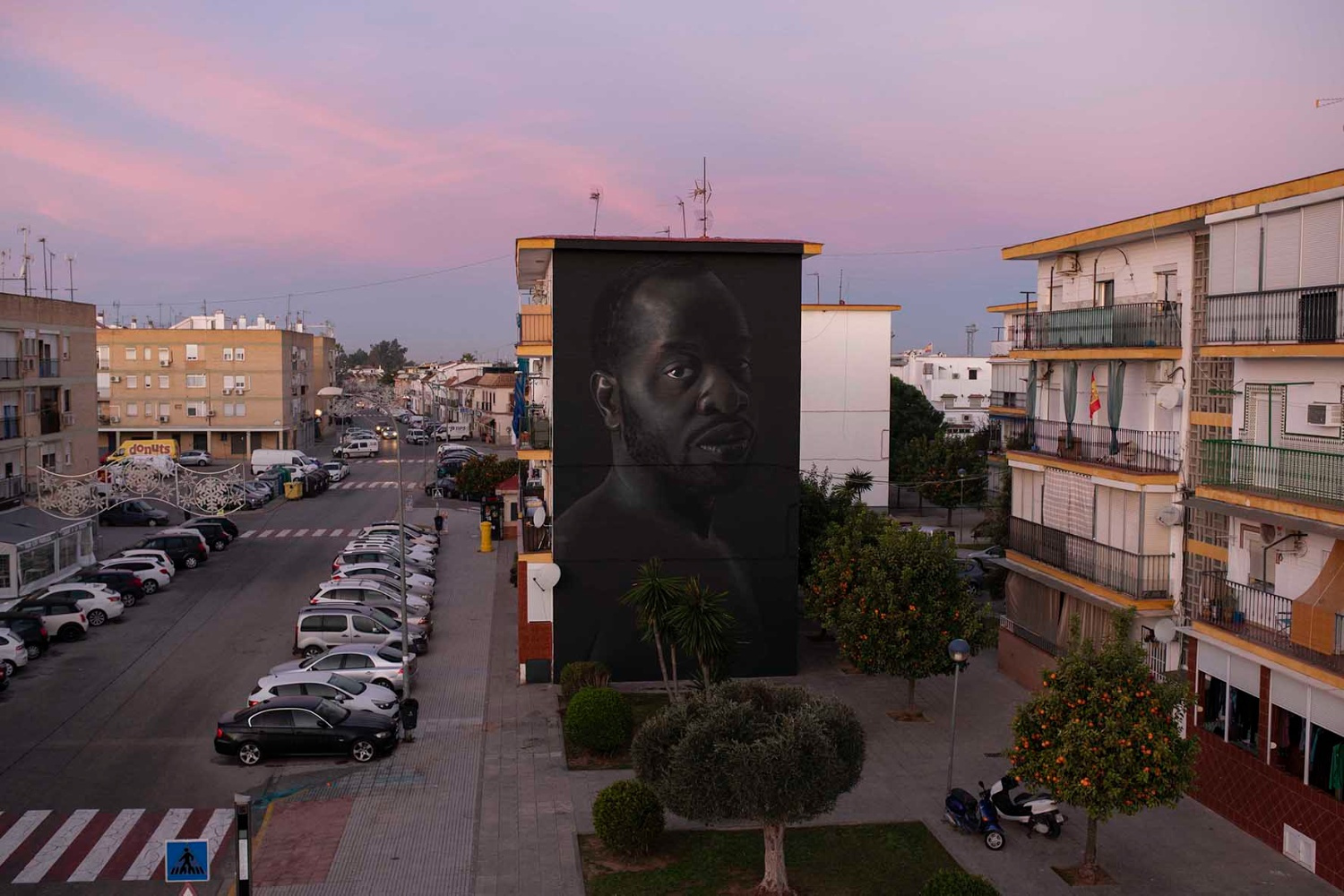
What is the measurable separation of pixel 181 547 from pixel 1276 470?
38701 millimetres

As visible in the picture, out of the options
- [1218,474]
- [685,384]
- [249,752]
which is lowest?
[249,752]

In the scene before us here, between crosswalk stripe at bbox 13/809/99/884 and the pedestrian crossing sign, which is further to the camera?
crosswalk stripe at bbox 13/809/99/884

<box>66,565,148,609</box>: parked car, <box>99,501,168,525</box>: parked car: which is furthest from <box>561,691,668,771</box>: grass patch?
<box>99,501,168,525</box>: parked car

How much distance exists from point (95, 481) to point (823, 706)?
26073mm

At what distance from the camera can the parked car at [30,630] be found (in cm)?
2895

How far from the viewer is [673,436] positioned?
26.8m

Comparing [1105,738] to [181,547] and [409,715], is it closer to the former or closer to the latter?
[409,715]

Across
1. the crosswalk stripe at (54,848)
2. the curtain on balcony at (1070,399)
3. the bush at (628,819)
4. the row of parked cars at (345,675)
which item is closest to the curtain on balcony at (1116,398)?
the curtain on balcony at (1070,399)

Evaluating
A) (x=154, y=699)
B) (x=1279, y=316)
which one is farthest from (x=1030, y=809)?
(x=154, y=699)

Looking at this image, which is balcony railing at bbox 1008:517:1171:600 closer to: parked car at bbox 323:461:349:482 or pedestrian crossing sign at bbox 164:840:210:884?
pedestrian crossing sign at bbox 164:840:210:884

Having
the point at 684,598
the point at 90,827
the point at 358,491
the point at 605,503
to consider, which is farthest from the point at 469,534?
the point at 90,827

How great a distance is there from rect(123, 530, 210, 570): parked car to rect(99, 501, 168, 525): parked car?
1035 centimetres

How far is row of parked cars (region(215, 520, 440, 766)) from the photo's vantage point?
70.9 ft

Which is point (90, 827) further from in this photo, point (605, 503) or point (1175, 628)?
point (1175, 628)
